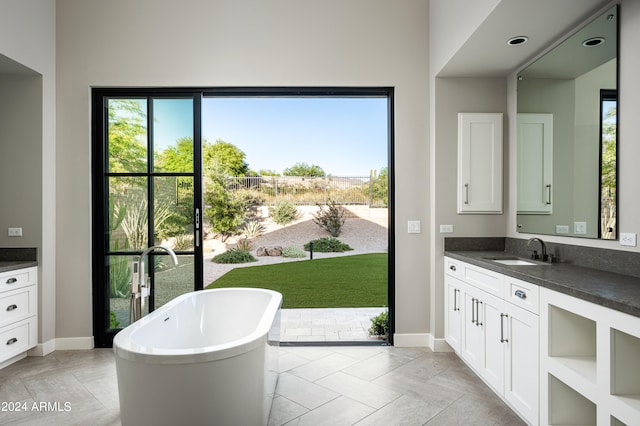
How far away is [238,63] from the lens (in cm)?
348

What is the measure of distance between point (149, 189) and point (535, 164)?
3428mm

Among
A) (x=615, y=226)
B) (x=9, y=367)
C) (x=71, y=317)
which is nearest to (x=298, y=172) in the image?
(x=71, y=317)

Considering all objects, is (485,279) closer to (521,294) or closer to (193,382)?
(521,294)

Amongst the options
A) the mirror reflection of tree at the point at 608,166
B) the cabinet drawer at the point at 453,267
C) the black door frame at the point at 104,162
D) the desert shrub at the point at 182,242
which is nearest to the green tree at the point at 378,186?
the black door frame at the point at 104,162

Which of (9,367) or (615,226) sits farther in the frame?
(9,367)

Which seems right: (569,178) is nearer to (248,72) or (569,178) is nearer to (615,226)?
(615,226)

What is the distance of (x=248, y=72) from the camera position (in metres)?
3.48

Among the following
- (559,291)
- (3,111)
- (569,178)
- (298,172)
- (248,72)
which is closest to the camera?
(559,291)

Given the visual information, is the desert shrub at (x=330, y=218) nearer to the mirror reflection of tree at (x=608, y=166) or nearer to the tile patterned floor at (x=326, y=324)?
the tile patterned floor at (x=326, y=324)

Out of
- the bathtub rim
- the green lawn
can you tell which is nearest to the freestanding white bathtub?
the bathtub rim

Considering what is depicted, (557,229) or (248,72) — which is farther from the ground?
(248,72)

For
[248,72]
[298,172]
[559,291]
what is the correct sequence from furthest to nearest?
[298,172] → [248,72] → [559,291]

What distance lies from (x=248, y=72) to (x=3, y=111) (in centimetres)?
218

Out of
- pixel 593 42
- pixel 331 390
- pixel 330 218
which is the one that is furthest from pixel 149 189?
pixel 330 218
